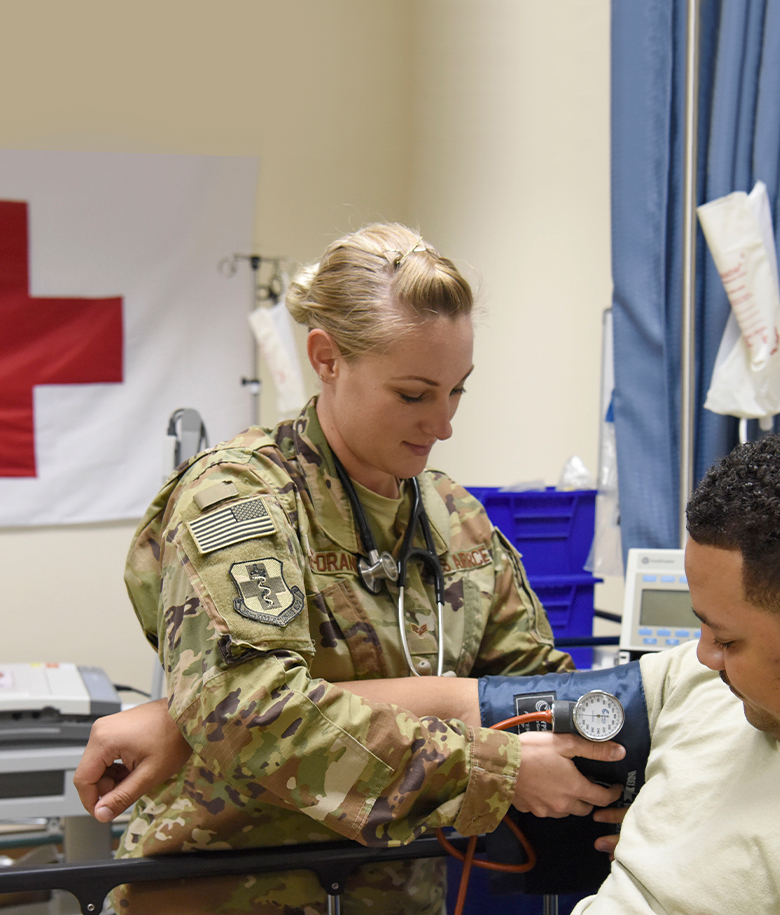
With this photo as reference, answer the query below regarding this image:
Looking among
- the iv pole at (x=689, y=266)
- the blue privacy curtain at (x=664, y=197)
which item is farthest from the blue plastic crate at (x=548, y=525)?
the iv pole at (x=689, y=266)

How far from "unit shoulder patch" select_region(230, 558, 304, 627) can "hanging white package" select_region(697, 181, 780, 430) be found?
35.4 inches

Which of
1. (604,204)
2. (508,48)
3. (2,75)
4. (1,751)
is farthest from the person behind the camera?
(2,75)

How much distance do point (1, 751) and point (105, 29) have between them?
2.87 metres

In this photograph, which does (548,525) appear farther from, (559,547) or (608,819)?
(608,819)

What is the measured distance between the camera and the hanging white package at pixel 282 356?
316 cm

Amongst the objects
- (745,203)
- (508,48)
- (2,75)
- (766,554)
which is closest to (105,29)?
(2,75)

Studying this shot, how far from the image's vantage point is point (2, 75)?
3.44 m

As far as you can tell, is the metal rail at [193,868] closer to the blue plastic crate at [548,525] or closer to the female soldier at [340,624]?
the female soldier at [340,624]

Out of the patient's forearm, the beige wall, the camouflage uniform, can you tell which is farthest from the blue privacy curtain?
the beige wall

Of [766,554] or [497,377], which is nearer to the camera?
[766,554]

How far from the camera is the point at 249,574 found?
1037 millimetres

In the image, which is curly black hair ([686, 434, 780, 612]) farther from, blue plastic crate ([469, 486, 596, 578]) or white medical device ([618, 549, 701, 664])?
blue plastic crate ([469, 486, 596, 578])

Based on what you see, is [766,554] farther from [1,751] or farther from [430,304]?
[1,751]

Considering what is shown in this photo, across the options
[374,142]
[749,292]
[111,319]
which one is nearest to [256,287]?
[111,319]
